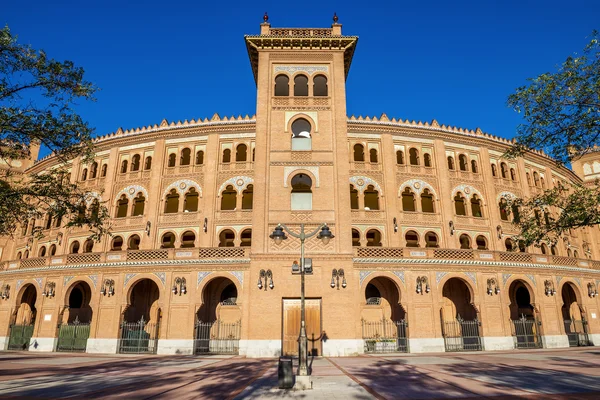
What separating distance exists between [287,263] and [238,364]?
17.3 feet

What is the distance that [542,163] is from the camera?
119 feet

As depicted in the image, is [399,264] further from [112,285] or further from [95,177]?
[95,177]

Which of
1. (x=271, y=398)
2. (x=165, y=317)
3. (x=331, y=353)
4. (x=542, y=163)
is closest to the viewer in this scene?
(x=271, y=398)

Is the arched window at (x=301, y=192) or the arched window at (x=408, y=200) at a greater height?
the arched window at (x=408, y=200)

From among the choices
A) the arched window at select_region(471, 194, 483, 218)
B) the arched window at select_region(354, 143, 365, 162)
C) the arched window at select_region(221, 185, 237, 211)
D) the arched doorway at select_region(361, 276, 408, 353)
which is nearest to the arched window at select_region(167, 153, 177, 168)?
the arched window at select_region(221, 185, 237, 211)

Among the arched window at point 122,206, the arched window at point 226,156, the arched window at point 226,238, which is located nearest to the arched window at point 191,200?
the arched window at point 226,238

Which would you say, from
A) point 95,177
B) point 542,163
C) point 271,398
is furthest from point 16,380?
point 542,163

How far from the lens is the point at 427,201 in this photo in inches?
1208

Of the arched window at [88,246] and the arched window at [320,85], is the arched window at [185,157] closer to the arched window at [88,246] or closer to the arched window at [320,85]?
the arched window at [88,246]

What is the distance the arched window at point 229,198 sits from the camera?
30031mm

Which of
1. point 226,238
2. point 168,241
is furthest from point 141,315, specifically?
point 226,238

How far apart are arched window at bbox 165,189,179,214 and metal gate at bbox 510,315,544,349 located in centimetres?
2572

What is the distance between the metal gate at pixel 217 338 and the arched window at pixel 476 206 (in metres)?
20.9

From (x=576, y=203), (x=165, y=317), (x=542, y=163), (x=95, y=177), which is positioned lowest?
(x=165, y=317)
